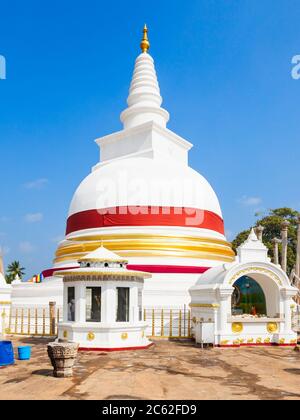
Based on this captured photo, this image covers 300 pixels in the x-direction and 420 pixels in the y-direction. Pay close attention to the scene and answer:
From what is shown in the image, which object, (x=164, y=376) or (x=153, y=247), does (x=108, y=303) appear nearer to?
(x=164, y=376)

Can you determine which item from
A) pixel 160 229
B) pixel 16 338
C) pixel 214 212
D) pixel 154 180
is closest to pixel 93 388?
pixel 16 338

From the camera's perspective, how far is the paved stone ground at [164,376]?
1128 centimetres

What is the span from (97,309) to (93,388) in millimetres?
8557

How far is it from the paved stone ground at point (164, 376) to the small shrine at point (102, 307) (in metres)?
1.22

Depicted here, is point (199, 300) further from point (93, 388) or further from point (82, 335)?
point (93, 388)

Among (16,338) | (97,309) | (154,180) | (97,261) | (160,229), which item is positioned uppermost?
(154,180)

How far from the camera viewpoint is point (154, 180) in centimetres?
3203

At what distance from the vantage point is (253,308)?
79.6 ft

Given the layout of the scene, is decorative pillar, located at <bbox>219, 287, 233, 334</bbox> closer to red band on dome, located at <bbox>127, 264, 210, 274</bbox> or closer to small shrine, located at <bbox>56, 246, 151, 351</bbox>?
small shrine, located at <bbox>56, 246, 151, 351</bbox>

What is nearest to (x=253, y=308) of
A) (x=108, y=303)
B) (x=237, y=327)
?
(x=237, y=327)

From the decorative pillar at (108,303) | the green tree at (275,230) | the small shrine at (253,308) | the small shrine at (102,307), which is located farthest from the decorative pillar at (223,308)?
the green tree at (275,230)

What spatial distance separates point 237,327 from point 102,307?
261 inches
